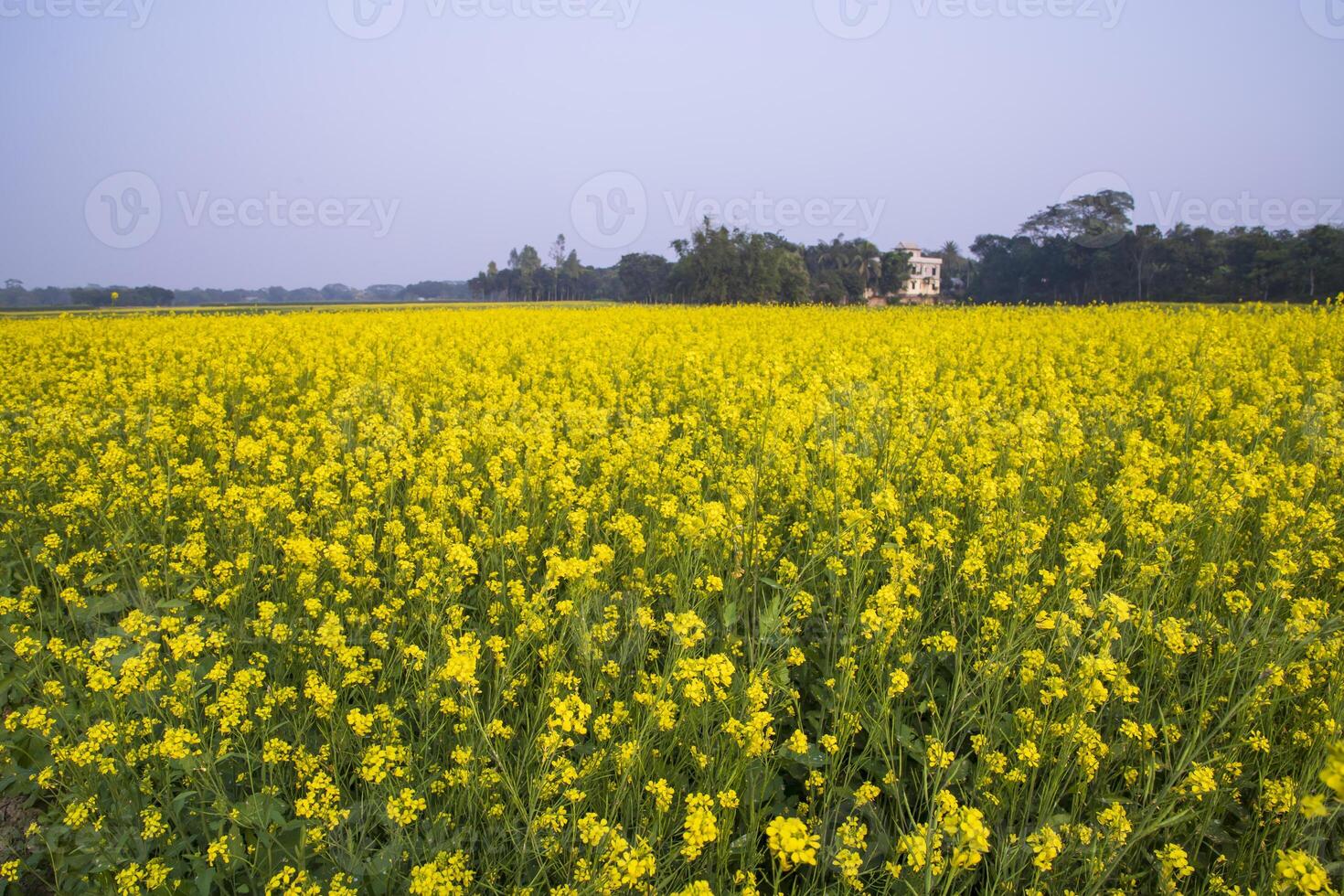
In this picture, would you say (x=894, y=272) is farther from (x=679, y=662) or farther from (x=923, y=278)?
(x=679, y=662)

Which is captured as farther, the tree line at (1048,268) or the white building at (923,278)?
the white building at (923,278)

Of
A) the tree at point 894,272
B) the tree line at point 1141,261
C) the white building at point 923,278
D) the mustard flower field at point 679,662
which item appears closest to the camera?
the mustard flower field at point 679,662

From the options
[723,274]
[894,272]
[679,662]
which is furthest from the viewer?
[894,272]

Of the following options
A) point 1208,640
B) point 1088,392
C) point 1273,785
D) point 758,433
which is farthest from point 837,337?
point 1273,785

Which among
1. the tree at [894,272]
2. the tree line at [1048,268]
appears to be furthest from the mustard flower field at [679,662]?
the tree at [894,272]

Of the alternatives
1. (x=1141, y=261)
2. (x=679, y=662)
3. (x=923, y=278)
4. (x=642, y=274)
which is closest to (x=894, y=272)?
(x=923, y=278)

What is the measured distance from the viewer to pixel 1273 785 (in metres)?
2.21

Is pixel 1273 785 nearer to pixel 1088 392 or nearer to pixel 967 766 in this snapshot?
pixel 967 766

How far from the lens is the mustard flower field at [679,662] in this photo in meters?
2.21

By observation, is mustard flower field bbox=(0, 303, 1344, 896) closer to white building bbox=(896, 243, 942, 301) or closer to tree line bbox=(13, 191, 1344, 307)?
tree line bbox=(13, 191, 1344, 307)

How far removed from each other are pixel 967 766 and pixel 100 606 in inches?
159

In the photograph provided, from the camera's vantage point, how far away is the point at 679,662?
2.31m

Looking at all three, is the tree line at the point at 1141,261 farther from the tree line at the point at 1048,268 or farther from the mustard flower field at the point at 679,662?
the mustard flower field at the point at 679,662

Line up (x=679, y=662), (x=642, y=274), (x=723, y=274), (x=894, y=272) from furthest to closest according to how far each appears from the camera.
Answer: (x=642, y=274)
(x=894, y=272)
(x=723, y=274)
(x=679, y=662)
